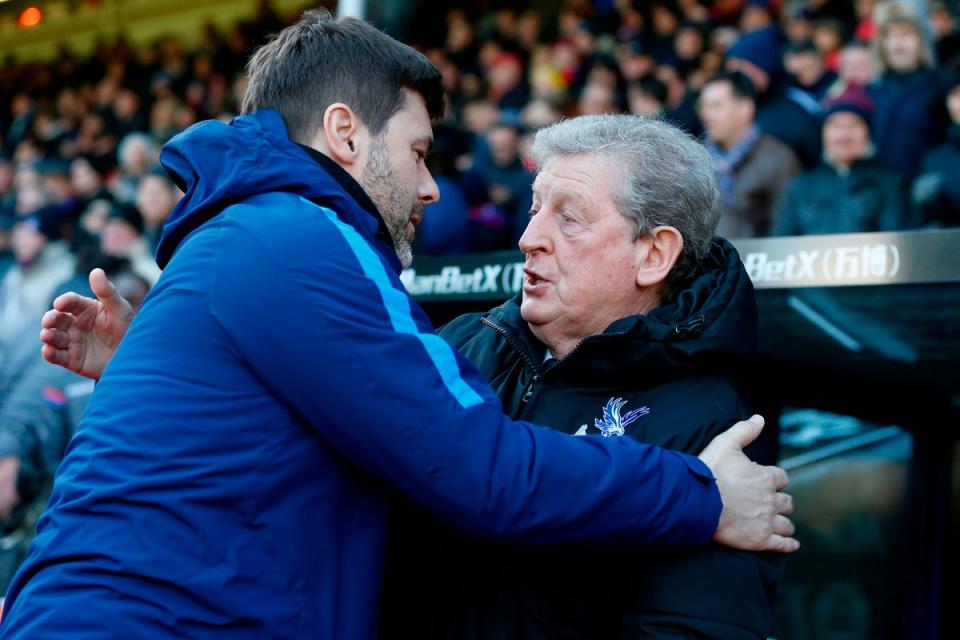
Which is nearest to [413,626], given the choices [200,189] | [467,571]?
[467,571]

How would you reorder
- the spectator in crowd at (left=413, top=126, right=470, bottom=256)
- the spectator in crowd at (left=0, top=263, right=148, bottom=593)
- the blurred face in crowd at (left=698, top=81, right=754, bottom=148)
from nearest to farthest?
the spectator in crowd at (left=0, top=263, right=148, bottom=593) → the blurred face in crowd at (left=698, top=81, right=754, bottom=148) → the spectator in crowd at (left=413, top=126, right=470, bottom=256)

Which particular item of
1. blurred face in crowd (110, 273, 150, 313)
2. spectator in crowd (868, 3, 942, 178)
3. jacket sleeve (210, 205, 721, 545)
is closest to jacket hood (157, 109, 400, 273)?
jacket sleeve (210, 205, 721, 545)

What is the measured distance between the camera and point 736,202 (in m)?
5.81

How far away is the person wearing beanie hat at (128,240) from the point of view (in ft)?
23.0

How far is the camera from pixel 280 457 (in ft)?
6.50

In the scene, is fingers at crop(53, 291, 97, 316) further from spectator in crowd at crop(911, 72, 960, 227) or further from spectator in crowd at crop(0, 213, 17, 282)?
spectator in crowd at crop(0, 213, 17, 282)

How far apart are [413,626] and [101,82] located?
1450 cm

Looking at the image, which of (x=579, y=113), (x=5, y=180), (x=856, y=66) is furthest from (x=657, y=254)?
(x=5, y=180)

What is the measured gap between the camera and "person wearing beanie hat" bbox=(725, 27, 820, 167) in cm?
642

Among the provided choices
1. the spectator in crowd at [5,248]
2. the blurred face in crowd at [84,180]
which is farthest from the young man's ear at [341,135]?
the blurred face in crowd at [84,180]

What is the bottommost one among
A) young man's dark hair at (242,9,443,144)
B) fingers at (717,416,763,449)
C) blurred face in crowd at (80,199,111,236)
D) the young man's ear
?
Result: fingers at (717,416,763,449)

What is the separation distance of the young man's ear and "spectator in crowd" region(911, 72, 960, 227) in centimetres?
335

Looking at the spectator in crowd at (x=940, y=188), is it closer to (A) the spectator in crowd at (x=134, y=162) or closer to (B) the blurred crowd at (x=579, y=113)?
(B) the blurred crowd at (x=579, y=113)

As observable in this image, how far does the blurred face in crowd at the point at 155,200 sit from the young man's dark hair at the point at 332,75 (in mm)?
4838
